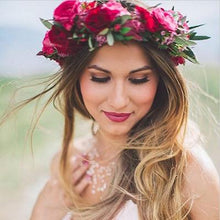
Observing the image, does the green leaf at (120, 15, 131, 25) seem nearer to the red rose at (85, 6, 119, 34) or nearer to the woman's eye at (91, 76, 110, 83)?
the red rose at (85, 6, 119, 34)

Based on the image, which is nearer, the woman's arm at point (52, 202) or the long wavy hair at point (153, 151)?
the long wavy hair at point (153, 151)

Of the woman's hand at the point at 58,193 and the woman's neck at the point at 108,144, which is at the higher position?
the woman's neck at the point at 108,144

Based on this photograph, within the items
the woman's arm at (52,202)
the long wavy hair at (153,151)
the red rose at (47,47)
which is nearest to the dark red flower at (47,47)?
the red rose at (47,47)

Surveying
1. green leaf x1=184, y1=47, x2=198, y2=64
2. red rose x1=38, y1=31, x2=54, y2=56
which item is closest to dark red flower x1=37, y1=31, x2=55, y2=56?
red rose x1=38, y1=31, x2=54, y2=56

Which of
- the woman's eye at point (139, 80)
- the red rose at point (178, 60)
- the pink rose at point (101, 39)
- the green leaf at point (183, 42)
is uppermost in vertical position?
the pink rose at point (101, 39)

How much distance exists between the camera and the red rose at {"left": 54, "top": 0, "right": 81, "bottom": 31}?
288 centimetres

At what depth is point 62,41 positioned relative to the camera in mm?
2951

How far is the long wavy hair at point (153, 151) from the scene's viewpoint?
300cm

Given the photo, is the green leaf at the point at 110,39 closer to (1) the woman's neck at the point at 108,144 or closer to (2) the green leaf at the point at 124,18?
(2) the green leaf at the point at 124,18

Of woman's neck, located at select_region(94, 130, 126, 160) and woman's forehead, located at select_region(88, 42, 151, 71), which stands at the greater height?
woman's forehead, located at select_region(88, 42, 151, 71)

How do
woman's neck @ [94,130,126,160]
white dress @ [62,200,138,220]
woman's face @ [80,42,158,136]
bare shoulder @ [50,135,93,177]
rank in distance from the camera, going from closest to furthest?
woman's face @ [80,42,158,136] < white dress @ [62,200,138,220] < woman's neck @ [94,130,126,160] < bare shoulder @ [50,135,93,177]

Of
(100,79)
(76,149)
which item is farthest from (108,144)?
(100,79)

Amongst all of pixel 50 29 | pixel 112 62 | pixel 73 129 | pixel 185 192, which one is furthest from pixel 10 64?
pixel 185 192

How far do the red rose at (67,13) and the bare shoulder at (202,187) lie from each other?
3.14 ft
